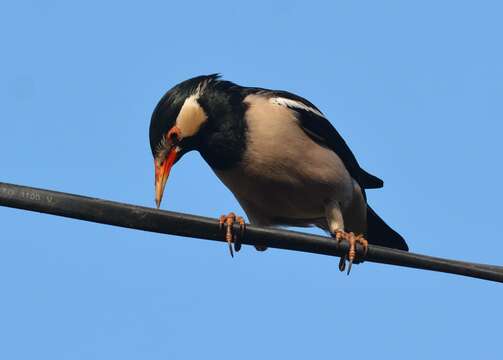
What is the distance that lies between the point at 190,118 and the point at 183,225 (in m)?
2.81

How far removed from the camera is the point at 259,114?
27.8 feet

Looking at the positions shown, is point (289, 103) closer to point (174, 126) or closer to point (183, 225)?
point (174, 126)

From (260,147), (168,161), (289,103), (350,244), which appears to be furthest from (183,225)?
(289,103)

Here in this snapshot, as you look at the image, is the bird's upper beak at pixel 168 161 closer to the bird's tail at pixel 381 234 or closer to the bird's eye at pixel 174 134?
the bird's eye at pixel 174 134

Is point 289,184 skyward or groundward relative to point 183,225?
skyward

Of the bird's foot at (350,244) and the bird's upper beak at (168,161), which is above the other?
the bird's upper beak at (168,161)

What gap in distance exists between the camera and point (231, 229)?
681 cm

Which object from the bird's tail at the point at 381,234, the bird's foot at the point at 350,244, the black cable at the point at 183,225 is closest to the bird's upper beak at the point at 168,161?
the bird's foot at the point at 350,244

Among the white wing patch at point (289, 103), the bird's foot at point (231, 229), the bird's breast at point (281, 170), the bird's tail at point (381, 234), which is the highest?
the white wing patch at point (289, 103)

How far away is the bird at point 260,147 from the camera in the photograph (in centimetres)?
826

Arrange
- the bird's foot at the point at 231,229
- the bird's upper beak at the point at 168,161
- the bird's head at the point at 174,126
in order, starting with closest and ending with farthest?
the bird's foot at the point at 231,229 → the bird's upper beak at the point at 168,161 → the bird's head at the point at 174,126

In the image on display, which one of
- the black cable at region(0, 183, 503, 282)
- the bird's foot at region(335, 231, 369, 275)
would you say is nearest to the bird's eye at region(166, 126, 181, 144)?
the bird's foot at region(335, 231, 369, 275)

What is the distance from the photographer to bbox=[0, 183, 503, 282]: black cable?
5.33 m

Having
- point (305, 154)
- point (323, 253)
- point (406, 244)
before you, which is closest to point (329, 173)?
point (305, 154)
